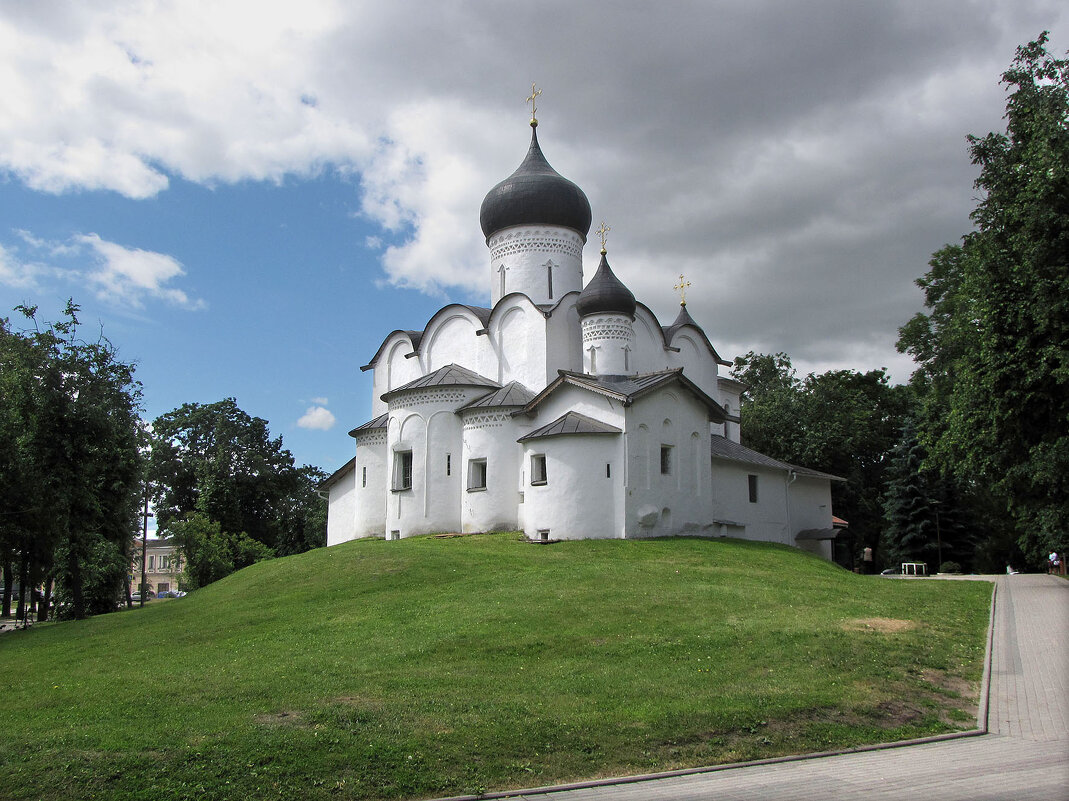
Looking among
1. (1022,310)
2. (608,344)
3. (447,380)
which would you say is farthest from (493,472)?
(1022,310)

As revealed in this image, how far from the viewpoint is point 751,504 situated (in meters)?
30.6

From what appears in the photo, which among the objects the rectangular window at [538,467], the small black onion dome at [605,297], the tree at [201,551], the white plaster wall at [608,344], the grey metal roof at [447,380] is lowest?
the tree at [201,551]

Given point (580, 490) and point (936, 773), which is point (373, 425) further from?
point (936, 773)

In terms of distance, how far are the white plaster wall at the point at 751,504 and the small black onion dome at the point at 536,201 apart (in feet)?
34.4

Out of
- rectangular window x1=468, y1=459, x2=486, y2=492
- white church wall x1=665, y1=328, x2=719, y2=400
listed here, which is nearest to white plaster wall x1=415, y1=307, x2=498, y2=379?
rectangular window x1=468, y1=459, x2=486, y2=492

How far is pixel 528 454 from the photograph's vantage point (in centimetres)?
2658

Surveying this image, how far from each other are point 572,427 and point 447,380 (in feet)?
17.5

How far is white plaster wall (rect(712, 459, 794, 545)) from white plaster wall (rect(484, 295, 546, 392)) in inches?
260

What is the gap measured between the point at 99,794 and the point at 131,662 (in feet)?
21.5

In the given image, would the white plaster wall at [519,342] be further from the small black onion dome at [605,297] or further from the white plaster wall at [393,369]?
the white plaster wall at [393,369]

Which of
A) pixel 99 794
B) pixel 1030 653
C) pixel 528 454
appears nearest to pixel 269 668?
pixel 99 794

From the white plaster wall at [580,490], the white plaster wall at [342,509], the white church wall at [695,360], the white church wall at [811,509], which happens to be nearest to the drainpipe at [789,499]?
the white church wall at [811,509]

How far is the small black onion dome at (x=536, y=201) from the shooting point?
32.7 m

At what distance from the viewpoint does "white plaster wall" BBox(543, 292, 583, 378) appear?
29.6 metres
